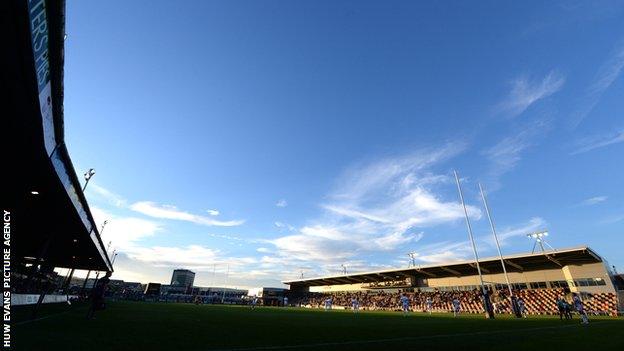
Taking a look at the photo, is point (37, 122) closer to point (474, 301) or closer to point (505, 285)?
point (474, 301)

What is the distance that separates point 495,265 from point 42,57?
5193 cm

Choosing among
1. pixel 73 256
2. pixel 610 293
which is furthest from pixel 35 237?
pixel 610 293

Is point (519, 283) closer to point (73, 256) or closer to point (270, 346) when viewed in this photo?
point (270, 346)

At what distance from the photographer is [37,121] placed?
950 centimetres

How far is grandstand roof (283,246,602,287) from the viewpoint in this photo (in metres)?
36.7

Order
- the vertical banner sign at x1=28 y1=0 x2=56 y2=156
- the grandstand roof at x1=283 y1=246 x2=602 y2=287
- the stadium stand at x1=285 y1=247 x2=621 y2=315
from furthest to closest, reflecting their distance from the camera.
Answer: the grandstand roof at x1=283 y1=246 x2=602 y2=287 < the stadium stand at x1=285 y1=247 x2=621 y2=315 < the vertical banner sign at x1=28 y1=0 x2=56 y2=156

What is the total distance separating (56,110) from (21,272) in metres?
63.4

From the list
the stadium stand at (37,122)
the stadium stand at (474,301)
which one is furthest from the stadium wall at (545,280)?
the stadium stand at (37,122)

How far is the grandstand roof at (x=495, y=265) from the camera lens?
120ft

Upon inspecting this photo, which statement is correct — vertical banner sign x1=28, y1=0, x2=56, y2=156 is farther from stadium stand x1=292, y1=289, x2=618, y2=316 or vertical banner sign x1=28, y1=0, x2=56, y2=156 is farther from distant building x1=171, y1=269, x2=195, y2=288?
distant building x1=171, y1=269, x2=195, y2=288

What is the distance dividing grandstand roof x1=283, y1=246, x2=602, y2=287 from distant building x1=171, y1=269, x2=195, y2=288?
8108 centimetres

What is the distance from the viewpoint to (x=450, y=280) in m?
52.1

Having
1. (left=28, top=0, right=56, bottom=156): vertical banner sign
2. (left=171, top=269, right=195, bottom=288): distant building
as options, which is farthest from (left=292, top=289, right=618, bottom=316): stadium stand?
(left=171, top=269, right=195, bottom=288): distant building

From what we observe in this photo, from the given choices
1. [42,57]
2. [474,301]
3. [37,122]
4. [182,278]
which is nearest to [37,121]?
[37,122]
